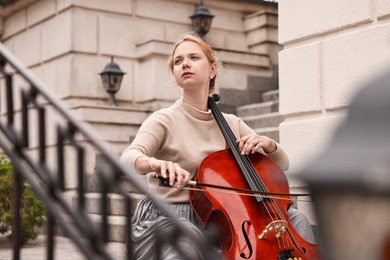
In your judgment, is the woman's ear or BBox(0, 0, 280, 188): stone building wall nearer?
the woman's ear

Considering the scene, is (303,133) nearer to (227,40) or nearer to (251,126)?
(251,126)

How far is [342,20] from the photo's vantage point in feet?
14.9

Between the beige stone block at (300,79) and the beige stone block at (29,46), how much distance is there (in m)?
5.52

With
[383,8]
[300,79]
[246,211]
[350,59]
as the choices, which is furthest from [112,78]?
[246,211]

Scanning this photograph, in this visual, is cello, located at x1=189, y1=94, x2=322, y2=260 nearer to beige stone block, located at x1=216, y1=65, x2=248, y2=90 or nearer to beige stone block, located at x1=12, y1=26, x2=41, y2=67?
beige stone block, located at x1=216, y1=65, x2=248, y2=90

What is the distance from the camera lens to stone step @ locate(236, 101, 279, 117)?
7.98m

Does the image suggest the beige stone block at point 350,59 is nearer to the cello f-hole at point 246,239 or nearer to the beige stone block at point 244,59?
the cello f-hole at point 246,239

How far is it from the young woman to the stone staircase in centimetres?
167

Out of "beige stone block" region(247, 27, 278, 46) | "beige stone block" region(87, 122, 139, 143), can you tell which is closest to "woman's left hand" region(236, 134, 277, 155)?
"beige stone block" region(87, 122, 139, 143)

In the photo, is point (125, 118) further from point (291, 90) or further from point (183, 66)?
point (183, 66)

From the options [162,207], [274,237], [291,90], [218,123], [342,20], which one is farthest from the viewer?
[291,90]

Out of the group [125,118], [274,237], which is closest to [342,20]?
[274,237]

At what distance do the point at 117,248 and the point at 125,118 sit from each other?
11.5 feet

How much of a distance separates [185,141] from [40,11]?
22.5ft
